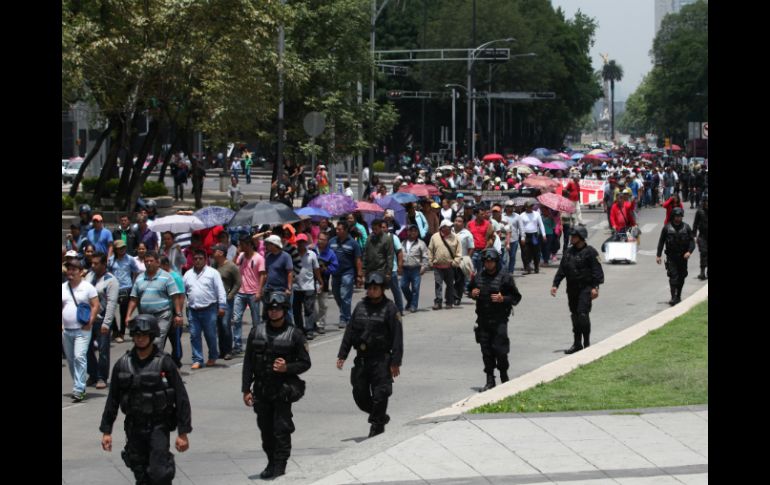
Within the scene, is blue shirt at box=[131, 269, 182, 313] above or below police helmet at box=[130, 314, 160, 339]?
below

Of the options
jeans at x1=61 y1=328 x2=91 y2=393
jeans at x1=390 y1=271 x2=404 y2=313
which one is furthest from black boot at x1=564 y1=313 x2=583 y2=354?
jeans at x1=61 y1=328 x2=91 y2=393

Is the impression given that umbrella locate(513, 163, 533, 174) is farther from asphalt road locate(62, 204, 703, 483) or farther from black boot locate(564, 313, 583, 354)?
black boot locate(564, 313, 583, 354)

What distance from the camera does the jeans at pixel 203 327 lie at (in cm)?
1642

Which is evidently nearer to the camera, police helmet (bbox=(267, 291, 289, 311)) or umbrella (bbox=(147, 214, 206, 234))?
police helmet (bbox=(267, 291, 289, 311))

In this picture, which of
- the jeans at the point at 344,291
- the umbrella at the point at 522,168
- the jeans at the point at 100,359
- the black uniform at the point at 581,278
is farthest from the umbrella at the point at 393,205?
the umbrella at the point at 522,168

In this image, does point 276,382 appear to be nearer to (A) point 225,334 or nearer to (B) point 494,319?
(B) point 494,319

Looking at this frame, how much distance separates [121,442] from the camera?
41.2ft

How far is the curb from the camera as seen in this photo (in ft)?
42.0

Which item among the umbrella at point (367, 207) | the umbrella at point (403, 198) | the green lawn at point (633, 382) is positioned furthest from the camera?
the umbrella at point (403, 198)

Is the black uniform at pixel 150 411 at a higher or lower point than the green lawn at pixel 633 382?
higher

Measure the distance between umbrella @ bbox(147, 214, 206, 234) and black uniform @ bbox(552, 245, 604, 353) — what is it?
245 inches

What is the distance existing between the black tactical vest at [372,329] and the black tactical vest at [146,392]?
2683 millimetres

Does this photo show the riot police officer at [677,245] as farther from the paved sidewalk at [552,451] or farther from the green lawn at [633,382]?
the paved sidewalk at [552,451]
